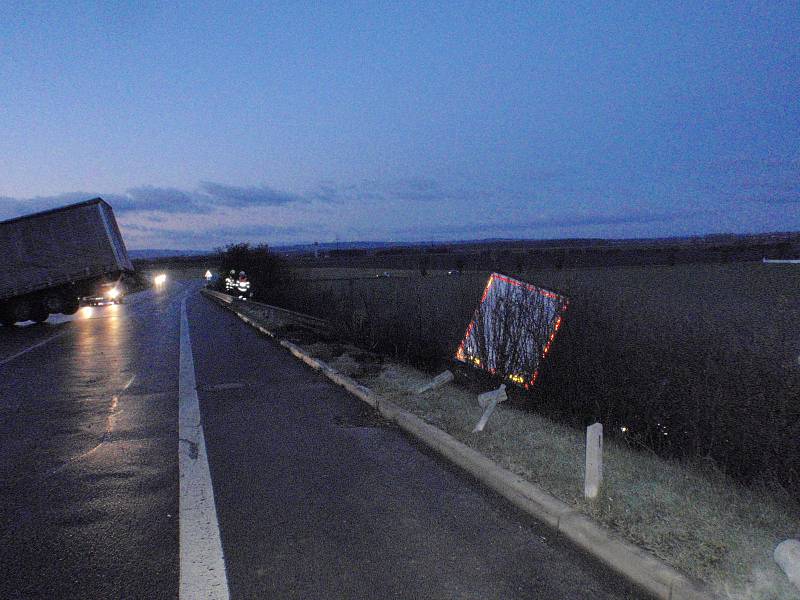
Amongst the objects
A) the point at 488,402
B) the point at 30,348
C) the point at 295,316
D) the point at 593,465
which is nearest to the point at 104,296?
the point at 295,316

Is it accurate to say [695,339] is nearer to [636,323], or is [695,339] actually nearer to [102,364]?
[636,323]

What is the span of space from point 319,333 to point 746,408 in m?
13.2

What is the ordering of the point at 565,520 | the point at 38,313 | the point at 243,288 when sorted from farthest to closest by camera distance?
1. the point at 243,288
2. the point at 38,313
3. the point at 565,520

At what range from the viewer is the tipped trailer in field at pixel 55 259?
24.7 metres

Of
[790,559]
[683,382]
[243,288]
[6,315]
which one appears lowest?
[243,288]

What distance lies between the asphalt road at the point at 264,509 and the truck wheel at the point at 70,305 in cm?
1776

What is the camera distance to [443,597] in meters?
4.05

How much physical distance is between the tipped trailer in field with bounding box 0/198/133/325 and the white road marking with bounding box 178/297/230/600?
19.8 meters

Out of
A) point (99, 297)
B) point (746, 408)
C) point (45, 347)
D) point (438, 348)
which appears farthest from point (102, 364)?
point (99, 297)

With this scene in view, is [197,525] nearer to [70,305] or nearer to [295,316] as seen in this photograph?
[295,316]

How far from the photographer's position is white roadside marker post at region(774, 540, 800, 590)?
3697 mm

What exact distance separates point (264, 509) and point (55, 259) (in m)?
24.3

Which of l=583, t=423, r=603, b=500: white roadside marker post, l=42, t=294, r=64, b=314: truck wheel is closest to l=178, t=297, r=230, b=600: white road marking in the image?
l=583, t=423, r=603, b=500: white roadside marker post

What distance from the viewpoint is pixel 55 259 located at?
25.9 metres
